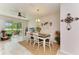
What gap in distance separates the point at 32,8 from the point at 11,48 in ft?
3.32

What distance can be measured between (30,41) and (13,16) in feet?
2.24

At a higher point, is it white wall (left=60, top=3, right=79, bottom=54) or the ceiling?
the ceiling

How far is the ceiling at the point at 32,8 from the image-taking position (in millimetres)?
1882

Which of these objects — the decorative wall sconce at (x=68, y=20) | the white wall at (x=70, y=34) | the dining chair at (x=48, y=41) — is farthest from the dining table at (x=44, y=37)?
the decorative wall sconce at (x=68, y=20)

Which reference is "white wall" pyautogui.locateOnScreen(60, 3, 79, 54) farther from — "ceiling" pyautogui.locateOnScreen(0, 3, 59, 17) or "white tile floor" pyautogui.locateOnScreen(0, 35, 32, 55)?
"white tile floor" pyautogui.locateOnScreen(0, 35, 32, 55)

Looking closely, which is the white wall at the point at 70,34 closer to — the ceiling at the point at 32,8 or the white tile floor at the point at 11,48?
the ceiling at the point at 32,8

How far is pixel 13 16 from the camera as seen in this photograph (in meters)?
1.87

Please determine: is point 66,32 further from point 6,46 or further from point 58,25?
point 6,46

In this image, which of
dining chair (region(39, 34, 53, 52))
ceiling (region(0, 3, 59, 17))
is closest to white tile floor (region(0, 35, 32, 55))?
dining chair (region(39, 34, 53, 52))

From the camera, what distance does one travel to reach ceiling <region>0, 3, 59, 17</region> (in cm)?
188

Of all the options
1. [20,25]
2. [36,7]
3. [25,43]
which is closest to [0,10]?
[20,25]

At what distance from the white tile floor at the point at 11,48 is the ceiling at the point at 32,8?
72cm

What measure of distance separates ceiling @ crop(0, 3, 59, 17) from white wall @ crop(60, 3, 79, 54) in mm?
239
